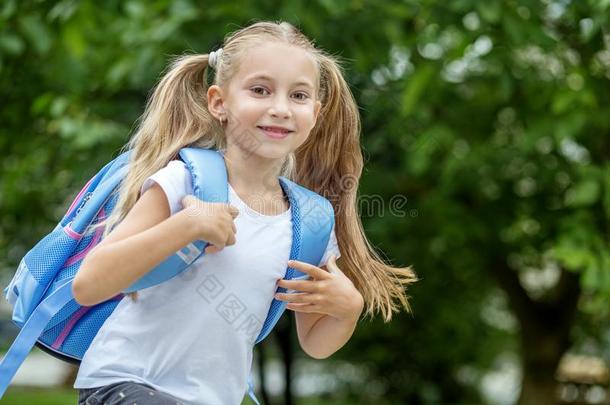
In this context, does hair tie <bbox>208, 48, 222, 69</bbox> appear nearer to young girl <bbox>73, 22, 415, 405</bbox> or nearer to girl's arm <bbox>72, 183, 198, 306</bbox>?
young girl <bbox>73, 22, 415, 405</bbox>

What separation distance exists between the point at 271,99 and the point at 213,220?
0.36 meters

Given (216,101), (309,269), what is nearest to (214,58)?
(216,101)

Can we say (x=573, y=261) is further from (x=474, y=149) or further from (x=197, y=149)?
(x=197, y=149)

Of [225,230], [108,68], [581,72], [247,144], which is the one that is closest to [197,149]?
[247,144]

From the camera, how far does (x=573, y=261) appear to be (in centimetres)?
459

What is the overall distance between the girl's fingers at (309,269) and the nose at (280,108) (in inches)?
12.4

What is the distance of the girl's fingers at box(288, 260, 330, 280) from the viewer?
211 centimetres

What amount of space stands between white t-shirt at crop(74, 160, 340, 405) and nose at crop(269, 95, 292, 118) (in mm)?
207

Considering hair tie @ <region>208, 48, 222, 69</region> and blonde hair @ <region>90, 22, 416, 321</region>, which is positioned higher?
hair tie @ <region>208, 48, 222, 69</region>

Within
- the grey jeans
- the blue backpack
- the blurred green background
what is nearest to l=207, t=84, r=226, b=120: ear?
the blue backpack

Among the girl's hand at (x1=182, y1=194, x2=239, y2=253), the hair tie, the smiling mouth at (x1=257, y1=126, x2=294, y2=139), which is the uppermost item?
the hair tie

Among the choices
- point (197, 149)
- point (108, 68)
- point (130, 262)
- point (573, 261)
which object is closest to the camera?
point (130, 262)

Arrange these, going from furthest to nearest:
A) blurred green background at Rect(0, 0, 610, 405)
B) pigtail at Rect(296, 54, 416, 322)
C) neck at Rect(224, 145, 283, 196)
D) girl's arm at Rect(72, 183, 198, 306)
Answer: blurred green background at Rect(0, 0, 610, 405) → pigtail at Rect(296, 54, 416, 322) → neck at Rect(224, 145, 283, 196) → girl's arm at Rect(72, 183, 198, 306)

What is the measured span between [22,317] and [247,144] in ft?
2.05
